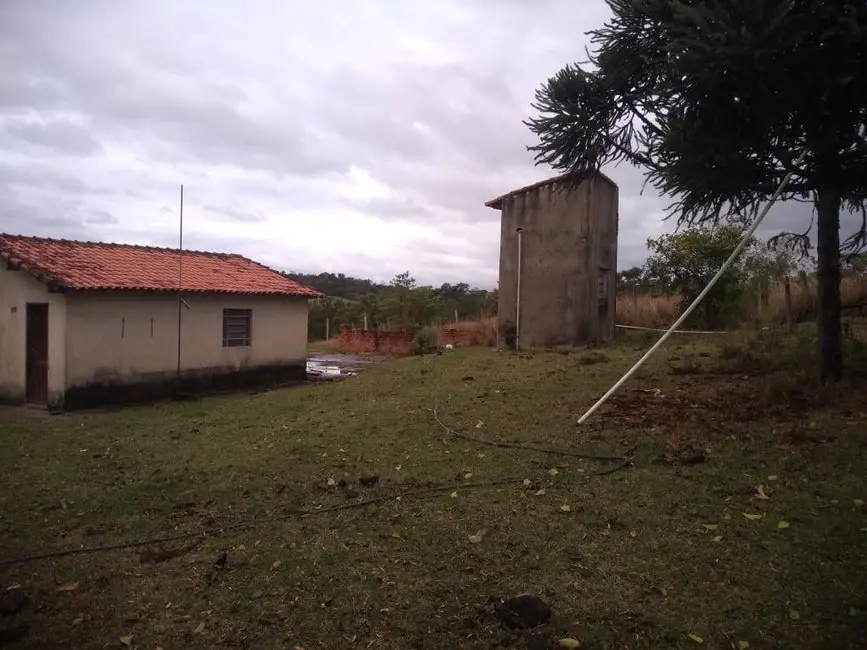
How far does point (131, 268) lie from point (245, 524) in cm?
1144

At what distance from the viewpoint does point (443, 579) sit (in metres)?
4.08

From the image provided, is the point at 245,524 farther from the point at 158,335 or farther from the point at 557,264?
the point at 557,264

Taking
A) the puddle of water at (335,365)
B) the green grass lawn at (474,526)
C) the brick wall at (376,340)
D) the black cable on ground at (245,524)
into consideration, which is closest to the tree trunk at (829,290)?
the green grass lawn at (474,526)

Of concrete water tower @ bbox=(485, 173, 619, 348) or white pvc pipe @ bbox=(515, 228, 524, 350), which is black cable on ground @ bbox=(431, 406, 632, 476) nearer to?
concrete water tower @ bbox=(485, 173, 619, 348)

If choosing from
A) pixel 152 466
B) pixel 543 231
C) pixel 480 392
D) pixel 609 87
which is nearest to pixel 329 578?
pixel 152 466

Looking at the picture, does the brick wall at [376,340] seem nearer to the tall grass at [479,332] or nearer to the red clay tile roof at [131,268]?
the tall grass at [479,332]

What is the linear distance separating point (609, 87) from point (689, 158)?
98.3 inches

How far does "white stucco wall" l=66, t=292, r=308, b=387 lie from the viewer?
42.3 feet

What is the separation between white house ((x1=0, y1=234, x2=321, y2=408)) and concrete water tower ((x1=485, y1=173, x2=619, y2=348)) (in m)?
6.27

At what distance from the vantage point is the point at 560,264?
53.9 ft

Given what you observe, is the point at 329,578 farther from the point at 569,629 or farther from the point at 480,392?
the point at 480,392

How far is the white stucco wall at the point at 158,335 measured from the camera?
12906 millimetres

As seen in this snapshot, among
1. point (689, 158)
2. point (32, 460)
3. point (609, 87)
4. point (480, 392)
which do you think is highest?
point (609, 87)

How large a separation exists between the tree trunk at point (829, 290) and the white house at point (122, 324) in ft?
41.0
